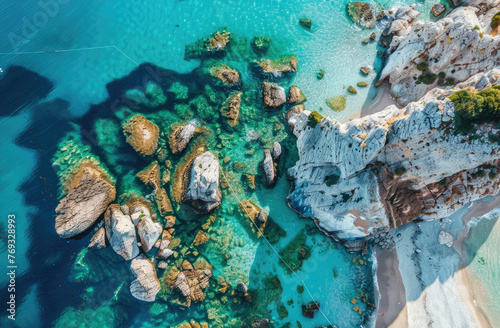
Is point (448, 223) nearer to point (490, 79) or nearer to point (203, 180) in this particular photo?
point (490, 79)

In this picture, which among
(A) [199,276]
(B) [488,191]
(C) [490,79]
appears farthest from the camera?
(A) [199,276]

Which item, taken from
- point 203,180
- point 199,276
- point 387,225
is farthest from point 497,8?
point 199,276

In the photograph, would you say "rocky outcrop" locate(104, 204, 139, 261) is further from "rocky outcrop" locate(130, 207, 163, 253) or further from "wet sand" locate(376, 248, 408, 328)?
"wet sand" locate(376, 248, 408, 328)

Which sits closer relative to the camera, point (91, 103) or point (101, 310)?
point (101, 310)

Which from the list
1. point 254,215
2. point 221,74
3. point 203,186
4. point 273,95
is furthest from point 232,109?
point 254,215

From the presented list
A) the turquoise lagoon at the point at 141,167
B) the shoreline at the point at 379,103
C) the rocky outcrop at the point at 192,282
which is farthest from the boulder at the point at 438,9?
the rocky outcrop at the point at 192,282

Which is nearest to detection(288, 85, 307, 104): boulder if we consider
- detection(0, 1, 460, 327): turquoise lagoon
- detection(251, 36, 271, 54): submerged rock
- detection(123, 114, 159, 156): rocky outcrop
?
detection(0, 1, 460, 327): turquoise lagoon

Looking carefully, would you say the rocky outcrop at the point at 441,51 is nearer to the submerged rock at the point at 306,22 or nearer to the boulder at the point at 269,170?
the submerged rock at the point at 306,22
